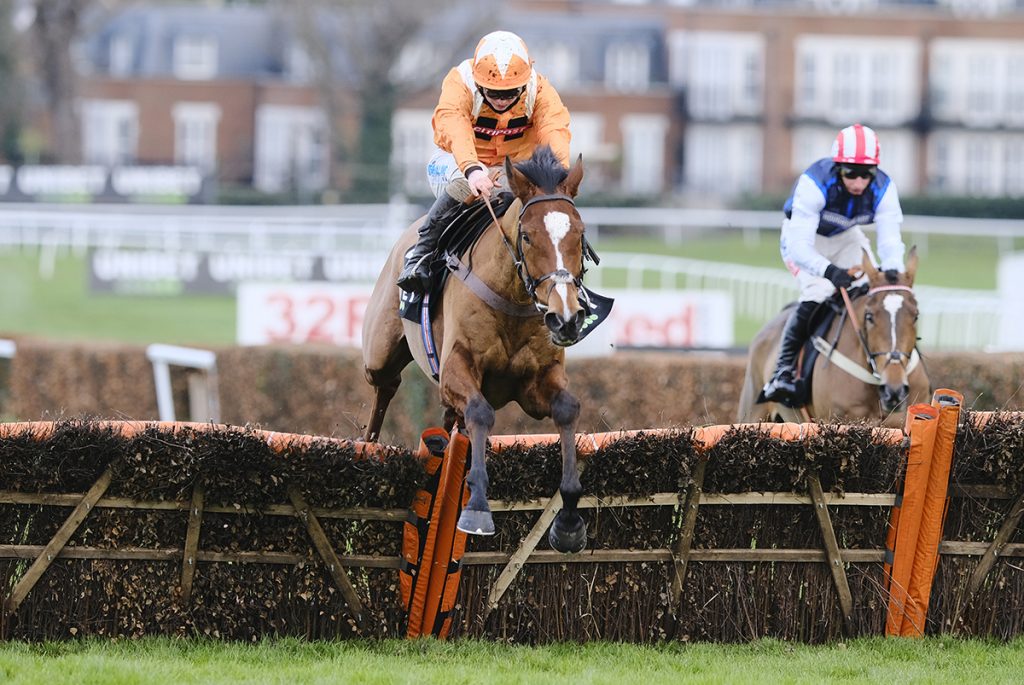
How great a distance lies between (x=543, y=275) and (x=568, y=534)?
3.31 feet

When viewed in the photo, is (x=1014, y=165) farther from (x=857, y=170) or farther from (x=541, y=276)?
(x=541, y=276)

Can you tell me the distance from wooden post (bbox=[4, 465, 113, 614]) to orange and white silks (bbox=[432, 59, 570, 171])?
1880mm

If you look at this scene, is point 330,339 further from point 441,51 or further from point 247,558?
point 441,51

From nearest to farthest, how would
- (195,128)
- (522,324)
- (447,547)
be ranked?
(522,324) → (447,547) → (195,128)

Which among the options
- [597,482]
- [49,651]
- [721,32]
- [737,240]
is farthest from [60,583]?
[721,32]

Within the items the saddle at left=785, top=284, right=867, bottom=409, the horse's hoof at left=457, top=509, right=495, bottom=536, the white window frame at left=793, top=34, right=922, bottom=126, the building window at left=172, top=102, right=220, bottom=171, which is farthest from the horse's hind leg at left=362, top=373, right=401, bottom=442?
the white window frame at left=793, top=34, right=922, bottom=126

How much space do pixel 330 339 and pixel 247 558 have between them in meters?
9.09

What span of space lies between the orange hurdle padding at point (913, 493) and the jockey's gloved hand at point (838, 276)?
2124mm

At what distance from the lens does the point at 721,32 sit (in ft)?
142

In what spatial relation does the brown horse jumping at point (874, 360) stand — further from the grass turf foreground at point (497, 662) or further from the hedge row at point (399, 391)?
the hedge row at point (399, 391)

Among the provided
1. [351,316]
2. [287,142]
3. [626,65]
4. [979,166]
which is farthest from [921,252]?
[287,142]

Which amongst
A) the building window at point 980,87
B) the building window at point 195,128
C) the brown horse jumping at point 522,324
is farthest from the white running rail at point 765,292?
the building window at point 980,87

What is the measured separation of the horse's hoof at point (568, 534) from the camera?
547 centimetres

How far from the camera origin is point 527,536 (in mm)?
5855
